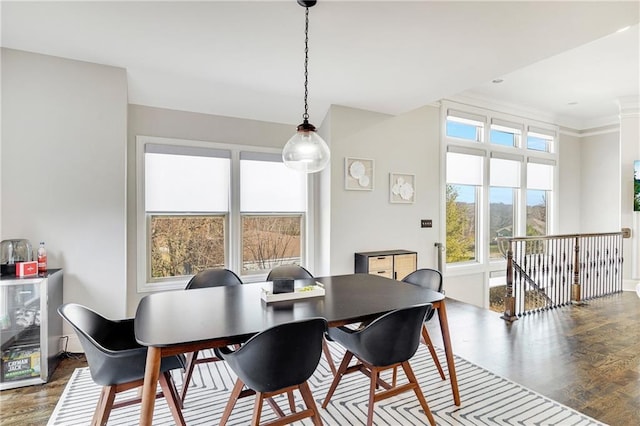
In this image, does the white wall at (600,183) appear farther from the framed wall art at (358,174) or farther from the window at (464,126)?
the framed wall art at (358,174)

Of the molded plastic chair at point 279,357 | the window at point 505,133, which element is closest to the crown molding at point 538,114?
the window at point 505,133

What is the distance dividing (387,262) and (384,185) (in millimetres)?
1124

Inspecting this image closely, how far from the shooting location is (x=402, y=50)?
2.96m

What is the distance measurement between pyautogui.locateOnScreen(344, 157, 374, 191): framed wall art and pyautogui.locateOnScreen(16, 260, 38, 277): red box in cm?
332

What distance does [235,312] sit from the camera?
1990 mm

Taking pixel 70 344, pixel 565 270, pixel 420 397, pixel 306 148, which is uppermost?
pixel 306 148

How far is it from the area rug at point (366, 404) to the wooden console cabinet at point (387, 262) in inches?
68.6

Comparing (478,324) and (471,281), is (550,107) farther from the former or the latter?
(478,324)

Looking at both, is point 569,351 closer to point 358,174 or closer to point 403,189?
point 403,189

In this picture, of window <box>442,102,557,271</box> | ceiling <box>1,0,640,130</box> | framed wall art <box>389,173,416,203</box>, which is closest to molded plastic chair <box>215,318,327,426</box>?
ceiling <box>1,0,640,130</box>

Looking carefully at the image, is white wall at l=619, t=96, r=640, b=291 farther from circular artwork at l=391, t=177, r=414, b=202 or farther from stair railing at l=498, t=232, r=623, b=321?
circular artwork at l=391, t=177, r=414, b=202

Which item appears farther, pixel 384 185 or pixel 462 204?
pixel 462 204

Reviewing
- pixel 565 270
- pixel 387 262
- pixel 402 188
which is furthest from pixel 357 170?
pixel 565 270

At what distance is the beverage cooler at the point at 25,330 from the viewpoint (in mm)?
2607
